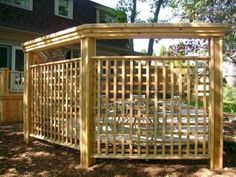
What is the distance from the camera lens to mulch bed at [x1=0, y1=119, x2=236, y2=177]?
524 centimetres

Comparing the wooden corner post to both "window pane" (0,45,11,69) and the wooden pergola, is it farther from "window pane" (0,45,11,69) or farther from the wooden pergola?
"window pane" (0,45,11,69)

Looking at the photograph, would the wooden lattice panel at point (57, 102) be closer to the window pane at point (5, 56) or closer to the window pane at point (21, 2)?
the window pane at point (5, 56)

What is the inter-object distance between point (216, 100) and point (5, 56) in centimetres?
1123

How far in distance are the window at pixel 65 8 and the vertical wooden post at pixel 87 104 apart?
12255mm

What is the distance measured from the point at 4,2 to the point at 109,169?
11.3 meters

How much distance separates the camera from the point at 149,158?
A: 547 centimetres

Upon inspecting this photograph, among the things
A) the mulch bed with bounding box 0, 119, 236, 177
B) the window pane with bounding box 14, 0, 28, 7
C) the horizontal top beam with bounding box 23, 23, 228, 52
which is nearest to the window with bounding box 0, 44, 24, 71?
the window pane with bounding box 14, 0, 28, 7

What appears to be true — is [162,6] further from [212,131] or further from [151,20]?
[212,131]

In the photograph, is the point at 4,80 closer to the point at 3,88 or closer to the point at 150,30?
the point at 3,88

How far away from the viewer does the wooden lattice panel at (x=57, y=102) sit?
19.9ft

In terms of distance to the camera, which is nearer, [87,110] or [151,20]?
[87,110]

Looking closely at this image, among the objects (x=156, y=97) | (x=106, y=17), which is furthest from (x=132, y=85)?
(x=106, y=17)

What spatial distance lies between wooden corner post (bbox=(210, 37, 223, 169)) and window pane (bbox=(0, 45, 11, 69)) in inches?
435

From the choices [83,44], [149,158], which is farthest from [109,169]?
[83,44]
